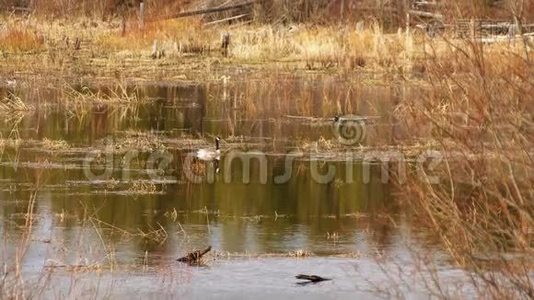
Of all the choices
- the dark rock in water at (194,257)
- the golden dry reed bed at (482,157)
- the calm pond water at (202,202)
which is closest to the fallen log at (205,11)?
the calm pond water at (202,202)

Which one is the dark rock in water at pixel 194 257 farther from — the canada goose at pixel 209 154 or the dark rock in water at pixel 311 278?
the canada goose at pixel 209 154

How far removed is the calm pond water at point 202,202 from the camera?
36.2ft

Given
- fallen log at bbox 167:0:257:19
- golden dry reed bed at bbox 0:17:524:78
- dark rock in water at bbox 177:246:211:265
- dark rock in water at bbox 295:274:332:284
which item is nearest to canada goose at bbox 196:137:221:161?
dark rock in water at bbox 177:246:211:265

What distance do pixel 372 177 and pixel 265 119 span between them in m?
6.02

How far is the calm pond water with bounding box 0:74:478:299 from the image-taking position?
11.0 m

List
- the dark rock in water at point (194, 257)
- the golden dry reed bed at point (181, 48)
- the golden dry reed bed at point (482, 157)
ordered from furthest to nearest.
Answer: the golden dry reed bed at point (181, 48) → the dark rock in water at point (194, 257) → the golden dry reed bed at point (482, 157)

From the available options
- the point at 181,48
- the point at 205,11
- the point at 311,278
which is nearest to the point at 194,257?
the point at 311,278

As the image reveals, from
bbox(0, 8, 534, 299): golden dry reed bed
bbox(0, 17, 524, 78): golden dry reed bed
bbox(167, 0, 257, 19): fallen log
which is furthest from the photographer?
bbox(167, 0, 257, 19): fallen log

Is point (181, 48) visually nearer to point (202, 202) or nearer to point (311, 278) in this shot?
point (202, 202)

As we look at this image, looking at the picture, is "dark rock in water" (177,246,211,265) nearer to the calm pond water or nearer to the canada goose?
the calm pond water

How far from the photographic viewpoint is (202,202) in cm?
1524

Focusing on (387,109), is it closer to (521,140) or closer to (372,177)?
(372,177)

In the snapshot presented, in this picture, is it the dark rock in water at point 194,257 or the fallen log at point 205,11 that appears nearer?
the dark rock in water at point 194,257

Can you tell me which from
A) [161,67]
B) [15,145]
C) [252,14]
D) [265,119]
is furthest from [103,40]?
[15,145]
